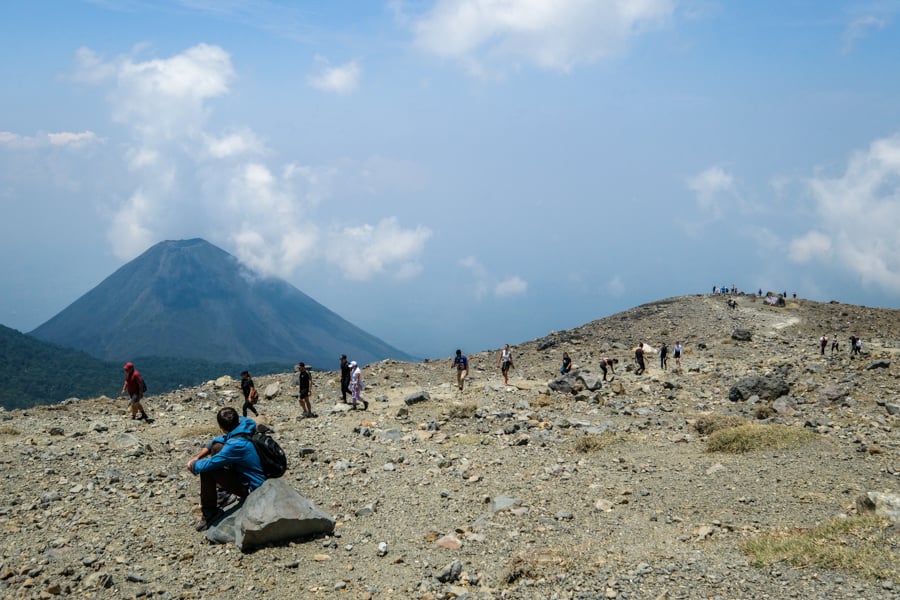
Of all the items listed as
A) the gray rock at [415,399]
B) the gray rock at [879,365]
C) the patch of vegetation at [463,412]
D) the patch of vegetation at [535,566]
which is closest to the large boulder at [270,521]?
the patch of vegetation at [535,566]

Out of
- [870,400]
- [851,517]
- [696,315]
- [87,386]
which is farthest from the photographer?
[87,386]

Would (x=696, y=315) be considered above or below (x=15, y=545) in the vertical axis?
above

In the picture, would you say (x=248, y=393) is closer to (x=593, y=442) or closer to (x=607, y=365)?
(x=593, y=442)

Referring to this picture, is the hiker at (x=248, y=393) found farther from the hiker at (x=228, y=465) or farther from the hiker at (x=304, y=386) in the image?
the hiker at (x=228, y=465)

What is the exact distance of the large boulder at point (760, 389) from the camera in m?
22.8

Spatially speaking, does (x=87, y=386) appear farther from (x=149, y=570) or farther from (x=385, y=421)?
(x=149, y=570)

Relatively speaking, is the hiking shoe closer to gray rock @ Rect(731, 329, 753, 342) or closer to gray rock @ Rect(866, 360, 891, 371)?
gray rock @ Rect(866, 360, 891, 371)

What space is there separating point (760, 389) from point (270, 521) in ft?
63.5

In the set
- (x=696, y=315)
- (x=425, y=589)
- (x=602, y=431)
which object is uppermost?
(x=696, y=315)

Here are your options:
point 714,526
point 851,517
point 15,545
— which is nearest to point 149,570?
point 15,545

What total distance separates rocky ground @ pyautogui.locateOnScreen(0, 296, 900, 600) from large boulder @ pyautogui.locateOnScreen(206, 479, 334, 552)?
0.19 meters

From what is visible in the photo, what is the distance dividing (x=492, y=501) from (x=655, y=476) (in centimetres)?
348

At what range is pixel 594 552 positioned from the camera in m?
8.70

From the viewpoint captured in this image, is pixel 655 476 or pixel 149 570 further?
pixel 655 476
